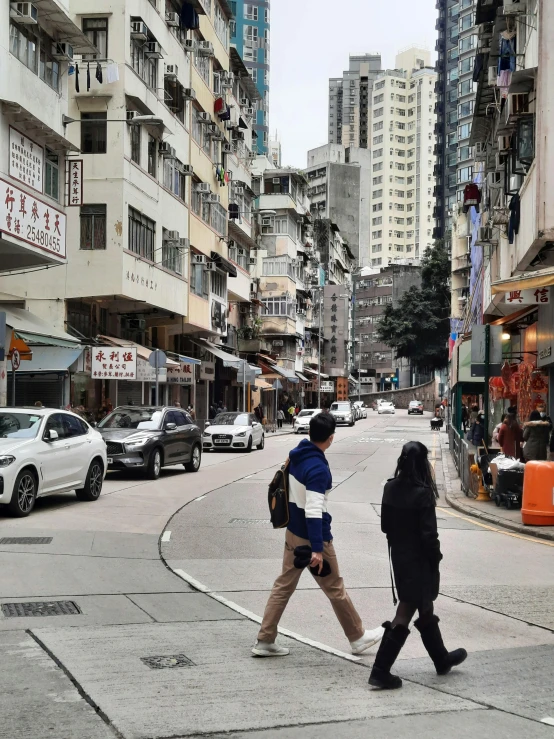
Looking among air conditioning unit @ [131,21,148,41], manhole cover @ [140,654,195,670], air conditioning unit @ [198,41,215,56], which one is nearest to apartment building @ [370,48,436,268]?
air conditioning unit @ [198,41,215,56]

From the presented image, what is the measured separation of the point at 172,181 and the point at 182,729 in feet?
124

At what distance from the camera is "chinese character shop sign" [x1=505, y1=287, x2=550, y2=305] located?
74.8 ft

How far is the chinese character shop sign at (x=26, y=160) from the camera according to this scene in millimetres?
24953

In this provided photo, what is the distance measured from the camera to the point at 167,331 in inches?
1774

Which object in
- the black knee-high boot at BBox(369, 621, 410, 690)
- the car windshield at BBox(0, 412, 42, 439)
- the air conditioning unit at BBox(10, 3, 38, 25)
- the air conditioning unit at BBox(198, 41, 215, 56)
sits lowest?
the black knee-high boot at BBox(369, 621, 410, 690)

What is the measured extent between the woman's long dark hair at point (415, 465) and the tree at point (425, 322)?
3536 inches

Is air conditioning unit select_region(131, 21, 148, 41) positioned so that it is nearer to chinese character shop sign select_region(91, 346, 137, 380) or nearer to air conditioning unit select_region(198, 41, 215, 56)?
air conditioning unit select_region(198, 41, 215, 56)

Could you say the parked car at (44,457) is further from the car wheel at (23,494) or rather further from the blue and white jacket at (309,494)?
the blue and white jacket at (309,494)

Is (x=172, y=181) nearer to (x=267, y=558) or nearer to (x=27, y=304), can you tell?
(x=27, y=304)

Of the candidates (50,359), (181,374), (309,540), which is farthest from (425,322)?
(309,540)

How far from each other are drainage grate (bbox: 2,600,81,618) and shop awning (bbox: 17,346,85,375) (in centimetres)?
1951

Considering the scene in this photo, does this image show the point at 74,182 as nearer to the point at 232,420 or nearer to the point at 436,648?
the point at 232,420

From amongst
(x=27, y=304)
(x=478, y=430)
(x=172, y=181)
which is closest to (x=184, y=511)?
(x=478, y=430)

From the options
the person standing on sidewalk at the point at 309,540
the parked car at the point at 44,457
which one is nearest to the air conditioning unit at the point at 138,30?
the parked car at the point at 44,457
